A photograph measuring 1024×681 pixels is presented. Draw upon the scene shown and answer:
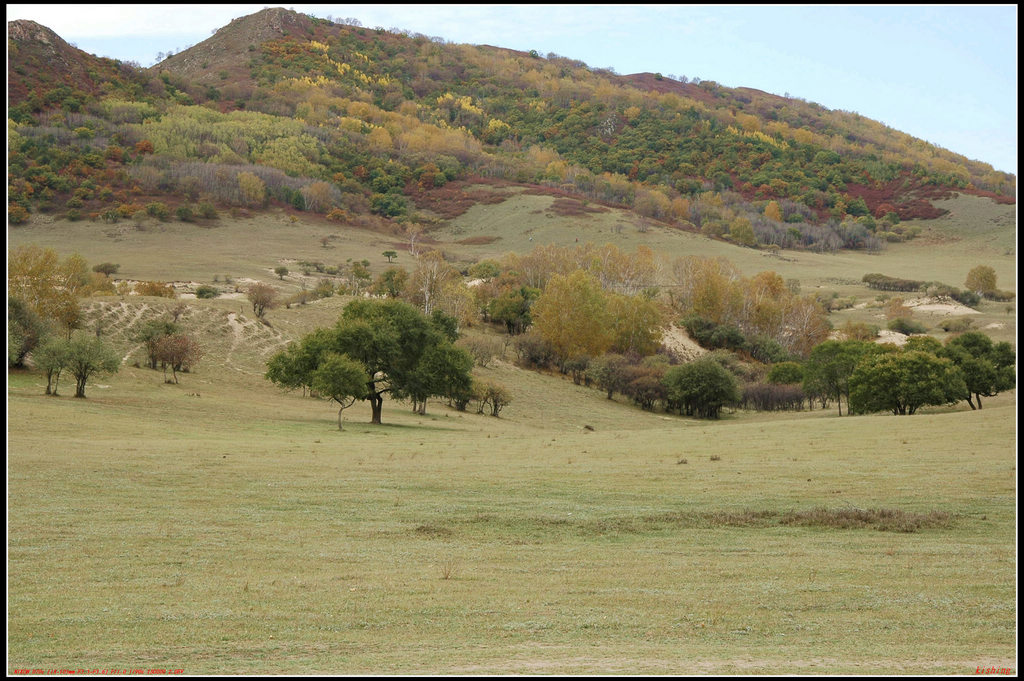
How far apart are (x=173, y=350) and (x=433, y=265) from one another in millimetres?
36894

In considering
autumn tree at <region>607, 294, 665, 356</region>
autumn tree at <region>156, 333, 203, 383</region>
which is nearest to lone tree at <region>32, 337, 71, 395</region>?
autumn tree at <region>156, 333, 203, 383</region>

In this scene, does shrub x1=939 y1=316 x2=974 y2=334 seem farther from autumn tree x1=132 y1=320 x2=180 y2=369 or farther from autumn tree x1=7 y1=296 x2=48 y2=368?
autumn tree x1=7 y1=296 x2=48 y2=368

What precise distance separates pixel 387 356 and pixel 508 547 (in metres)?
37.4

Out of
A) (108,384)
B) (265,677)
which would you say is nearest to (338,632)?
(265,677)

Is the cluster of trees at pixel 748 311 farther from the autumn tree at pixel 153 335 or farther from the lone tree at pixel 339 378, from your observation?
the lone tree at pixel 339 378

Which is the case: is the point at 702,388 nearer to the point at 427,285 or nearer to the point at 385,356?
the point at 385,356

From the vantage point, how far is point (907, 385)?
58219 mm

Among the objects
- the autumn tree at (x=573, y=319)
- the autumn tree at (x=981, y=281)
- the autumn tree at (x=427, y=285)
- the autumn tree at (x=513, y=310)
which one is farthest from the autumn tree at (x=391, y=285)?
the autumn tree at (x=981, y=281)

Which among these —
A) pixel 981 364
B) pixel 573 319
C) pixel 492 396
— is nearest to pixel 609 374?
pixel 573 319

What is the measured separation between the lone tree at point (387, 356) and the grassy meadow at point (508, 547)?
7.16m

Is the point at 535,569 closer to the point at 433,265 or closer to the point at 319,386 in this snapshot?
the point at 319,386

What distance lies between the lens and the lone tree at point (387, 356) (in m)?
56.5

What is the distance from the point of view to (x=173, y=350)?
220ft

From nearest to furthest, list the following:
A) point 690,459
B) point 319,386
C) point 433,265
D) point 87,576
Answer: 1. point 87,576
2. point 690,459
3. point 319,386
4. point 433,265
